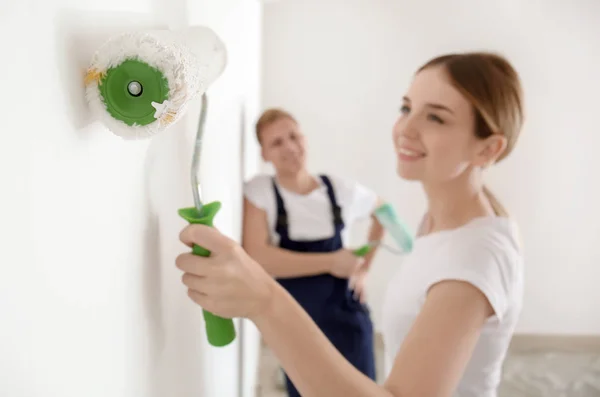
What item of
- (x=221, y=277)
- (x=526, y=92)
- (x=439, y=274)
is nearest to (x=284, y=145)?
(x=439, y=274)

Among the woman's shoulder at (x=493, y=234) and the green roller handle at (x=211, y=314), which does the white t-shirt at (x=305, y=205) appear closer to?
the woman's shoulder at (x=493, y=234)

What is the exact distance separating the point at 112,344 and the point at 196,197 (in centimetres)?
16

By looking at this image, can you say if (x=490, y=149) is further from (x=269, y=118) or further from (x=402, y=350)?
(x=269, y=118)

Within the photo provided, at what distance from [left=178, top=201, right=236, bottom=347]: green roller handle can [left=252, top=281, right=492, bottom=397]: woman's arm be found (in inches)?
1.4

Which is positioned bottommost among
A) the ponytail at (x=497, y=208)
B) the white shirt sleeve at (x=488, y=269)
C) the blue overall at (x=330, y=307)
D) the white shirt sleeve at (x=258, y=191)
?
the blue overall at (x=330, y=307)

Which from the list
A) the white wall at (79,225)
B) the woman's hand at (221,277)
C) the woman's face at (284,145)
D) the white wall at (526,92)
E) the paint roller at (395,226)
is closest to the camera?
the white wall at (79,225)

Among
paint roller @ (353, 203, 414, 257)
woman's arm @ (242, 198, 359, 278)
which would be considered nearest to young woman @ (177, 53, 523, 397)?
woman's arm @ (242, 198, 359, 278)

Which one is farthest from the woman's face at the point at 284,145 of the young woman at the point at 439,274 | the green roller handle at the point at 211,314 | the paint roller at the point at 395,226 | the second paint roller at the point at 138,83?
the second paint roller at the point at 138,83

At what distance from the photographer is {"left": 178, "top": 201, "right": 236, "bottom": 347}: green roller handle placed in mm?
469

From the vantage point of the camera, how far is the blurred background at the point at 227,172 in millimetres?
246

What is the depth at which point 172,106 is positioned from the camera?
326mm

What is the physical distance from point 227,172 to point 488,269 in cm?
50

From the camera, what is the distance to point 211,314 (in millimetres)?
510

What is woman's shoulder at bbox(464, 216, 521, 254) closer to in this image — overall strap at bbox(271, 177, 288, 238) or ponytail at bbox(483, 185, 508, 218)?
ponytail at bbox(483, 185, 508, 218)
